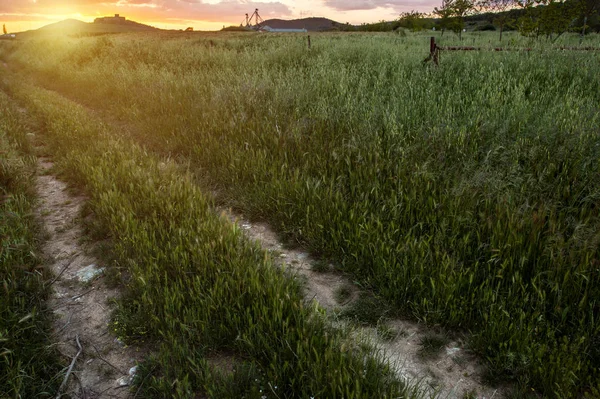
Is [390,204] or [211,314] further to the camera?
[390,204]

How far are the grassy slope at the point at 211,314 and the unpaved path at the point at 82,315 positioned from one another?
0.60ft

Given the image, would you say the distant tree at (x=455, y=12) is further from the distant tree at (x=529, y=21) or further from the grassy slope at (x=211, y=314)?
the grassy slope at (x=211, y=314)

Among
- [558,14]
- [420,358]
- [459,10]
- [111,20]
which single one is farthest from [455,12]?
[111,20]

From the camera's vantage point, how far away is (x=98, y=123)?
27.4 ft

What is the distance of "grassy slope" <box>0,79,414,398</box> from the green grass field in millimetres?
26

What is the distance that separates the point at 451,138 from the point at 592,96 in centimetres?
354

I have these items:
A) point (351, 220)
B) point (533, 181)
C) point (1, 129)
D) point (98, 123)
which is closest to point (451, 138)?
point (533, 181)

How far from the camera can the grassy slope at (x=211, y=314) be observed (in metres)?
2.37

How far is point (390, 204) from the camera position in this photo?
4.13 m

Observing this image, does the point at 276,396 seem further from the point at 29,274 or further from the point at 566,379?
the point at 29,274

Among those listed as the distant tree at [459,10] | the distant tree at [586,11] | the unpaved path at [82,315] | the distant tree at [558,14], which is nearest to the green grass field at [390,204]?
the unpaved path at [82,315]

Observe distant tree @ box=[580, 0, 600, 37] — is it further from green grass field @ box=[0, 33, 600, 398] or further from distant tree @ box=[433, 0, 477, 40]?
green grass field @ box=[0, 33, 600, 398]

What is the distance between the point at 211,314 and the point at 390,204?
87.3 inches

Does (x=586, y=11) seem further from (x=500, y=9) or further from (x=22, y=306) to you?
(x=22, y=306)
